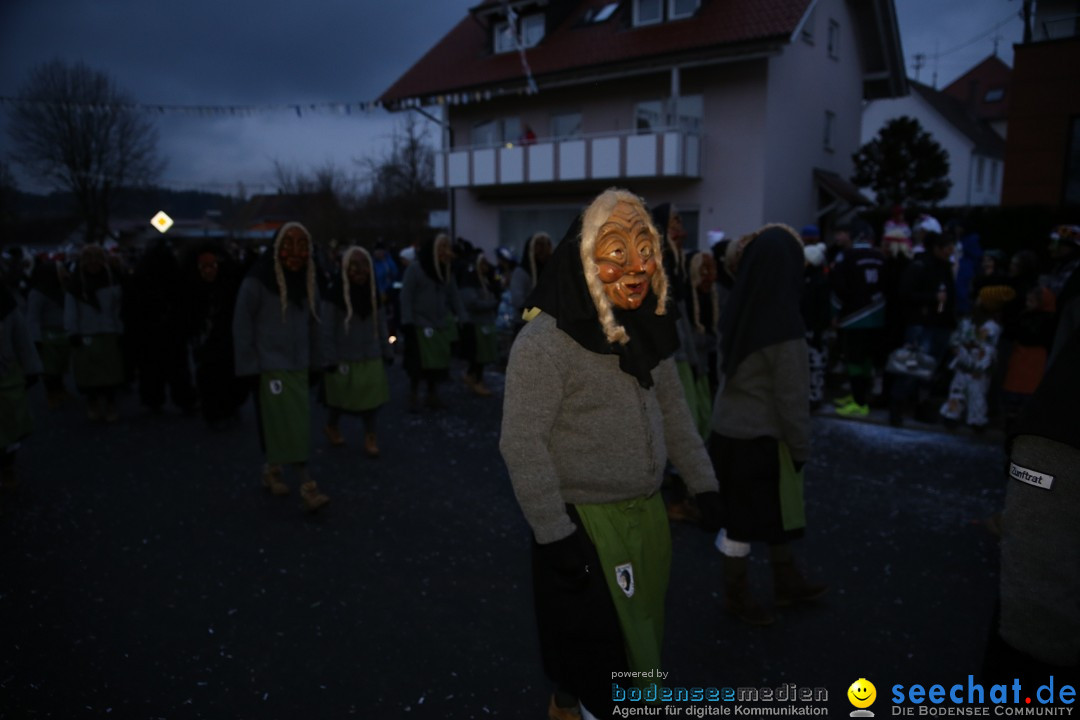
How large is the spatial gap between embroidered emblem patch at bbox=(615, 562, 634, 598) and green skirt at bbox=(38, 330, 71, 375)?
1005 centimetres

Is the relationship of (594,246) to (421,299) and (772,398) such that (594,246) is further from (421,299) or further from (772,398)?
(421,299)

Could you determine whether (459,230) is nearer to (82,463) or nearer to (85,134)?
(82,463)

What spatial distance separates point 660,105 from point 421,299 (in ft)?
46.0

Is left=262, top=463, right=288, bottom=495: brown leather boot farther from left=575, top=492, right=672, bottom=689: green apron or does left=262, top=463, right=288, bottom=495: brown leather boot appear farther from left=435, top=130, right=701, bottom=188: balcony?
left=435, top=130, right=701, bottom=188: balcony

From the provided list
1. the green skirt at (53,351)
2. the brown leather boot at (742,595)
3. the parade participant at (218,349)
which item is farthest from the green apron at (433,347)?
the brown leather boot at (742,595)

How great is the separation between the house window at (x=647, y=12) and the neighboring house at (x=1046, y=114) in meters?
8.86

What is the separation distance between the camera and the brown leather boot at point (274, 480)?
245 inches

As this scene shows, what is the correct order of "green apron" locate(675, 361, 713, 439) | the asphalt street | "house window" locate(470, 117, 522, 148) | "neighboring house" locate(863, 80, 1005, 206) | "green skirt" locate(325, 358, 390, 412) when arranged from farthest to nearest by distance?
"neighboring house" locate(863, 80, 1005, 206) < "house window" locate(470, 117, 522, 148) < "green skirt" locate(325, 358, 390, 412) < "green apron" locate(675, 361, 713, 439) < the asphalt street

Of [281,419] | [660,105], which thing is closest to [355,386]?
[281,419]

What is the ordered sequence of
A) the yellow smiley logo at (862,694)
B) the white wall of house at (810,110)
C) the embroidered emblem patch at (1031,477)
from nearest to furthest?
1. the embroidered emblem patch at (1031,477)
2. the yellow smiley logo at (862,694)
3. the white wall of house at (810,110)

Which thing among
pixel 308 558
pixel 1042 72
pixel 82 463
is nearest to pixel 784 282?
pixel 308 558

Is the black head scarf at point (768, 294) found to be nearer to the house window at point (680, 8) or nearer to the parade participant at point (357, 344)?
the parade participant at point (357, 344)

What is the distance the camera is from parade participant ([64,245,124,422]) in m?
8.97

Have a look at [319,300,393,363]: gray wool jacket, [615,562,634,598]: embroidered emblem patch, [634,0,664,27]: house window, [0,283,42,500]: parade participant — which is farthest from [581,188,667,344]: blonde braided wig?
[634,0,664,27]: house window
